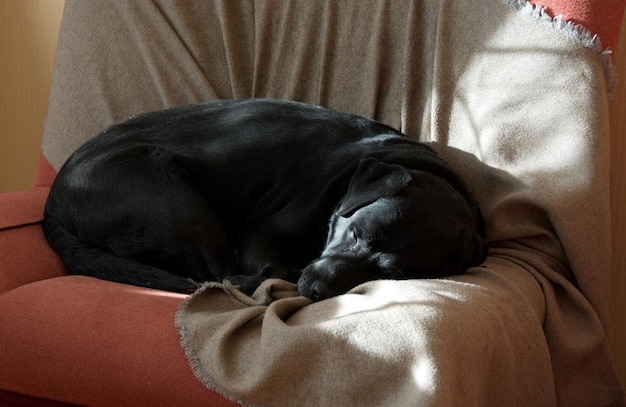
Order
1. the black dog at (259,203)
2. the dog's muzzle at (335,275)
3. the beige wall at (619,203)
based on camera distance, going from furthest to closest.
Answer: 1. the beige wall at (619,203)
2. the black dog at (259,203)
3. the dog's muzzle at (335,275)

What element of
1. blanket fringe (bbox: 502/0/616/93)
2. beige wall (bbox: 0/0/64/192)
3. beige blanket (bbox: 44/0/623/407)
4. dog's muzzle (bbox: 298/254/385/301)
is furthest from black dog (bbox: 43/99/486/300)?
beige wall (bbox: 0/0/64/192)

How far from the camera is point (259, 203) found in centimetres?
223

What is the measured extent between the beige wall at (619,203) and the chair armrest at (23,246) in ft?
5.52

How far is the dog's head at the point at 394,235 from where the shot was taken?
1.84 m

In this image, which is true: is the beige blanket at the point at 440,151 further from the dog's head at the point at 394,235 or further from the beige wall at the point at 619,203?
the beige wall at the point at 619,203

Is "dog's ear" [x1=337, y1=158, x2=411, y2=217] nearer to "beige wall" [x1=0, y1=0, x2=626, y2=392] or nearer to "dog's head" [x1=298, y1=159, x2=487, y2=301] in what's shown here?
"dog's head" [x1=298, y1=159, x2=487, y2=301]

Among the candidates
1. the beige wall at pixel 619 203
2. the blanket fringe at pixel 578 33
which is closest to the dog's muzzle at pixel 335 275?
the blanket fringe at pixel 578 33

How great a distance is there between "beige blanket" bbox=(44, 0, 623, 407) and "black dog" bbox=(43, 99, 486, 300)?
150mm

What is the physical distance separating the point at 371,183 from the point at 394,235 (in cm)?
16

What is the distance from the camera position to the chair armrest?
6.35 ft

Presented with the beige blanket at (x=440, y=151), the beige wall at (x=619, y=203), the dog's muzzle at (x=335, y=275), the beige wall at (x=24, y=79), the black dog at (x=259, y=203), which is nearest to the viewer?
the beige blanket at (x=440, y=151)

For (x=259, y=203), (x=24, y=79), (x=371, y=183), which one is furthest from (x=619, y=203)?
(x=24, y=79)

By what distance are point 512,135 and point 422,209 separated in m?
0.42

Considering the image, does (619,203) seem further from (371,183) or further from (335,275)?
(335,275)
